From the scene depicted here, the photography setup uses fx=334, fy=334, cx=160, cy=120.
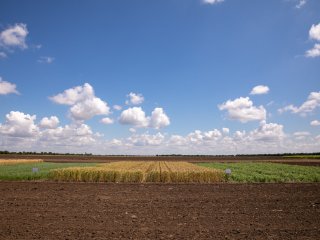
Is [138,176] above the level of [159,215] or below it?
above

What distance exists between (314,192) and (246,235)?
1387cm

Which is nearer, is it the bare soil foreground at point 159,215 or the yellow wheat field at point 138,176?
the bare soil foreground at point 159,215

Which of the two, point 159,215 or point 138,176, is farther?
point 138,176

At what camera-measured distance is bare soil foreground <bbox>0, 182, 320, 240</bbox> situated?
11398 mm

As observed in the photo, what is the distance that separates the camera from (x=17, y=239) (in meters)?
10.6

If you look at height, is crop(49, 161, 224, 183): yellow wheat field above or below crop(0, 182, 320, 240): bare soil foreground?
above

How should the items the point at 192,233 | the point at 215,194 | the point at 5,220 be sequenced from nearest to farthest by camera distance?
the point at 192,233 < the point at 5,220 < the point at 215,194

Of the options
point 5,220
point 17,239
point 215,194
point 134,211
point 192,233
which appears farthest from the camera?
point 215,194

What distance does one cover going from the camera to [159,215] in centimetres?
1445

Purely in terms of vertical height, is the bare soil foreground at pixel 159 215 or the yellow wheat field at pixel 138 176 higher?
the yellow wheat field at pixel 138 176

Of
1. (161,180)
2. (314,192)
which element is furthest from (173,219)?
(161,180)

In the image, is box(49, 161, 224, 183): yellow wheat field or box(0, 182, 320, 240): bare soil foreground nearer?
box(0, 182, 320, 240): bare soil foreground

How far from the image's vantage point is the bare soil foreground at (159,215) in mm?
11398

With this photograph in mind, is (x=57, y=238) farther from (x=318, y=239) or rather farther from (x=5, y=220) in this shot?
(x=318, y=239)
